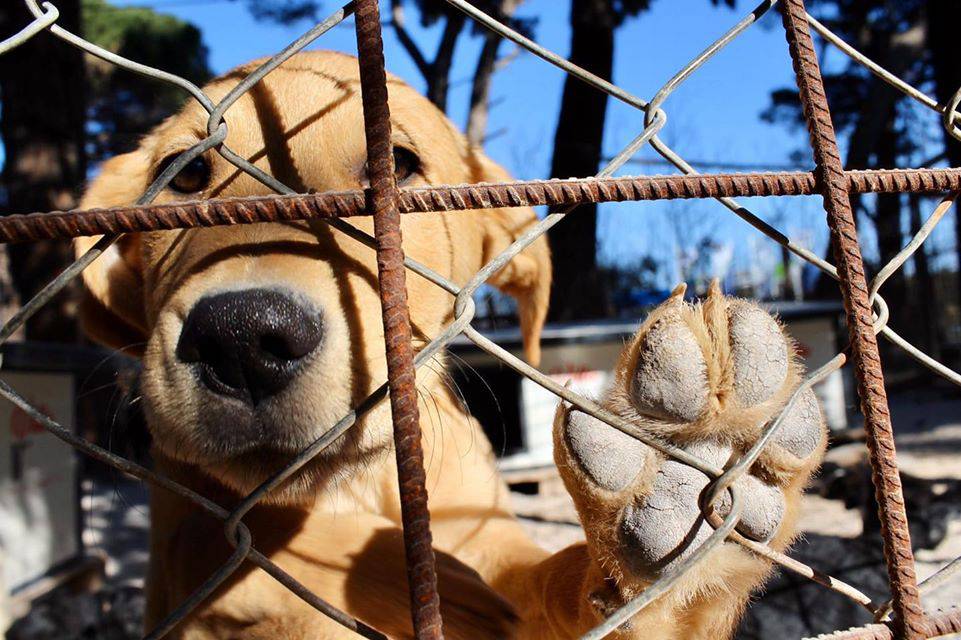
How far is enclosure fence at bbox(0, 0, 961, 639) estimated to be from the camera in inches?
34.6

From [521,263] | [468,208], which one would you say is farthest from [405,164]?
[468,208]

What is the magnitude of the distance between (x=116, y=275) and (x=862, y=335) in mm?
2033

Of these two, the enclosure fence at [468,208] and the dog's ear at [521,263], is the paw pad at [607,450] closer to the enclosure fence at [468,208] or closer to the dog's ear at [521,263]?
the enclosure fence at [468,208]

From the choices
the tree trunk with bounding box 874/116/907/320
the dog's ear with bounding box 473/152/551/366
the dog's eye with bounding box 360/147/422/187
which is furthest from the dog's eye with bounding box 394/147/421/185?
the tree trunk with bounding box 874/116/907/320

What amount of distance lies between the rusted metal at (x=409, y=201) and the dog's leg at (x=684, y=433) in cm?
21

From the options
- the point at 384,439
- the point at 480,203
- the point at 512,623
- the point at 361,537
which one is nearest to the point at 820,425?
the point at 480,203

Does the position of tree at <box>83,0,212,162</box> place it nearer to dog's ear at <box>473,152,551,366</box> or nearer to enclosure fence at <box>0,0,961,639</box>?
dog's ear at <box>473,152,551,366</box>

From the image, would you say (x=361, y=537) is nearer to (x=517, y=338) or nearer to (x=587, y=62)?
(x=517, y=338)

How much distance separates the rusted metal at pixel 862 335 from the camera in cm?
A: 101

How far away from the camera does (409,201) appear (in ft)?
3.06

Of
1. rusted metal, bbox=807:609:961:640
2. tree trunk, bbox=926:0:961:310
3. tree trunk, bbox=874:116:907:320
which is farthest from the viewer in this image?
tree trunk, bbox=926:0:961:310

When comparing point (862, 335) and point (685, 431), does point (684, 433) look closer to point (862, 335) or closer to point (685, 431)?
point (685, 431)

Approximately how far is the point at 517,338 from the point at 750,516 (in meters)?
5.93

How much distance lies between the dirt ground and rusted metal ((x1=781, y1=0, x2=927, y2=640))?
1.38 feet
